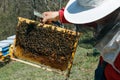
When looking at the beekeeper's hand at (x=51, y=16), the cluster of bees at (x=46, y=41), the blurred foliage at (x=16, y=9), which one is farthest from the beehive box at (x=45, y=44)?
the blurred foliage at (x=16, y=9)

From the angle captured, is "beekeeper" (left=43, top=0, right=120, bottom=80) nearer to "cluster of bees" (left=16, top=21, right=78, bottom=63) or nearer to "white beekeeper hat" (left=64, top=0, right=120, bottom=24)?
"white beekeeper hat" (left=64, top=0, right=120, bottom=24)

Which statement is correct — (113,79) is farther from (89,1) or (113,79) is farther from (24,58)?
(24,58)

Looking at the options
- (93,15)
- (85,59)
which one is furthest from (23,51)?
(85,59)

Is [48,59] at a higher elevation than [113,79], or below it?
below

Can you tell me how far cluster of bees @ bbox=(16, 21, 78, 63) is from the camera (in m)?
3.44

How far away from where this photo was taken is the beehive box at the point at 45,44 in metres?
3.42

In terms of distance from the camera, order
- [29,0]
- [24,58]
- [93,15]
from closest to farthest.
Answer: [93,15], [24,58], [29,0]

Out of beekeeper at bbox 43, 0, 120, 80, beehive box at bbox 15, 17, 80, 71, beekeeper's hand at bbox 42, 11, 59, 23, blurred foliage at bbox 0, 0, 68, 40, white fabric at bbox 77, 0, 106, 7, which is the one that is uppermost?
white fabric at bbox 77, 0, 106, 7

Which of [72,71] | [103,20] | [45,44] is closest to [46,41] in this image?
[45,44]

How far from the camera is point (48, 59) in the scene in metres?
3.71

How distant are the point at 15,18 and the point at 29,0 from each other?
34.7 inches

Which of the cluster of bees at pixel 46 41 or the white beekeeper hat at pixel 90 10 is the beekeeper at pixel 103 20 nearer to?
the white beekeeper hat at pixel 90 10

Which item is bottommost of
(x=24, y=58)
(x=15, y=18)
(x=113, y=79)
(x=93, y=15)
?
(x=15, y=18)

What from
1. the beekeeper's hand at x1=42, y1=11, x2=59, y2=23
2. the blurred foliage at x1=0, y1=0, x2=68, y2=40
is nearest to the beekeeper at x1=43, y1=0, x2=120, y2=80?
the beekeeper's hand at x1=42, y1=11, x2=59, y2=23
